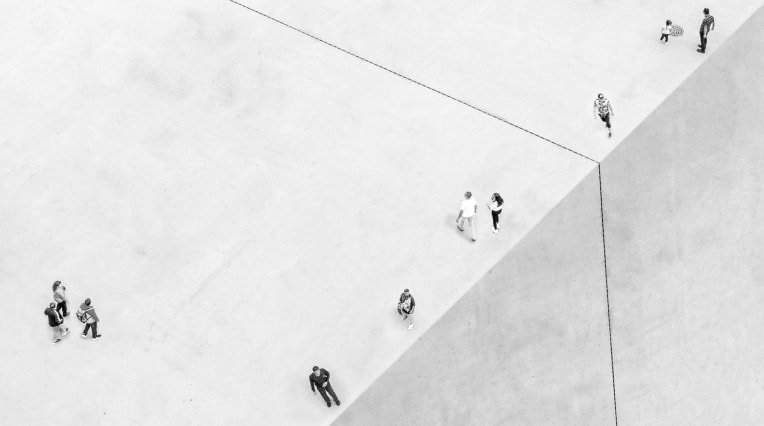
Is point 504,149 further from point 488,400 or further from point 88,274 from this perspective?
point 88,274

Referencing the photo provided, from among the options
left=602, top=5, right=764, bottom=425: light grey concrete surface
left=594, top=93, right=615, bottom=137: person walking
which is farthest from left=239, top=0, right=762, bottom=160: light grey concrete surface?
left=602, top=5, right=764, bottom=425: light grey concrete surface

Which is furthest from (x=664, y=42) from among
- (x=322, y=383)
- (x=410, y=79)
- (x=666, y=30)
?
(x=322, y=383)

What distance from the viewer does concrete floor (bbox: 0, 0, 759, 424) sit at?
24625 millimetres

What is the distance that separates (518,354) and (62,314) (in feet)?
29.1

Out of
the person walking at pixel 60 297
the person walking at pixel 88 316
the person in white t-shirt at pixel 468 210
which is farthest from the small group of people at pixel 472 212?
the person walking at pixel 60 297

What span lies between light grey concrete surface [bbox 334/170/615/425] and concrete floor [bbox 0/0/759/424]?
0.15m

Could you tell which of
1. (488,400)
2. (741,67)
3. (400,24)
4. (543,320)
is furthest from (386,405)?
(741,67)

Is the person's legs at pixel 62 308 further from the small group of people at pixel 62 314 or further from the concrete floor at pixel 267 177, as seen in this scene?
the concrete floor at pixel 267 177

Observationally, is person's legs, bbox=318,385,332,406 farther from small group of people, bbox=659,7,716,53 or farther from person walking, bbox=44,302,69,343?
small group of people, bbox=659,7,716,53

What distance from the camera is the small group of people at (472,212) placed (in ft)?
83.0

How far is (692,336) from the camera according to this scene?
2539cm

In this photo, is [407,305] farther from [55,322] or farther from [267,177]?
[55,322]

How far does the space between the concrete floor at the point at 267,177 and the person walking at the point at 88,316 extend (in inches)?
13.9

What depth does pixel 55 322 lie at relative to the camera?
24484 millimetres
